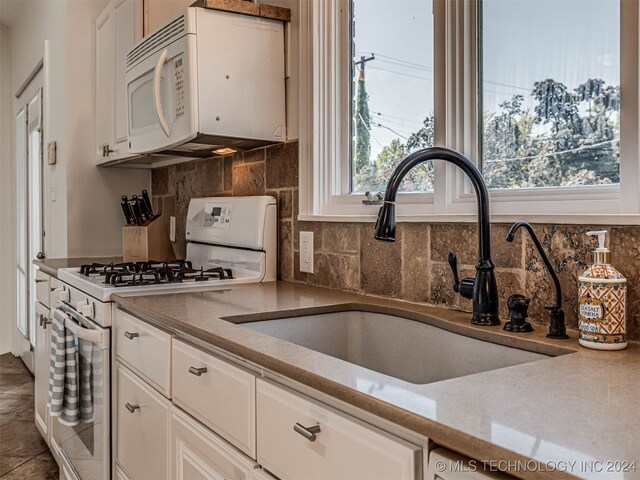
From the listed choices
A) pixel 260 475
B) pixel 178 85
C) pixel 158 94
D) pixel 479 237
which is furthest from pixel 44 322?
pixel 479 237

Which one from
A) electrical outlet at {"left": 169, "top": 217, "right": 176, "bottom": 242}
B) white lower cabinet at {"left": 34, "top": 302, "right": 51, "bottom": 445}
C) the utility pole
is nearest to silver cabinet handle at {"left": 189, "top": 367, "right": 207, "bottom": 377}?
the utility pole

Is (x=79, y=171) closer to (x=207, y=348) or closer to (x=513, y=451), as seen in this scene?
(x=207, y=348)

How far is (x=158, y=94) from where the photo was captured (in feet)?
7.27

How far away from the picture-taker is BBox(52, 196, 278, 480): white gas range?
1.93 metres

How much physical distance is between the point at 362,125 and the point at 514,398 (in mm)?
1380

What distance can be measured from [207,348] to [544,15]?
111cm

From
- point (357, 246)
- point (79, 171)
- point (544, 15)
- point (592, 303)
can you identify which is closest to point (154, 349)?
point (357, 246)

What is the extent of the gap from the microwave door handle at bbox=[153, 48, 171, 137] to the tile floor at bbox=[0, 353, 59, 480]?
1697 millimetres

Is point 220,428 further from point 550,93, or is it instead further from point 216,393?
point 550,93

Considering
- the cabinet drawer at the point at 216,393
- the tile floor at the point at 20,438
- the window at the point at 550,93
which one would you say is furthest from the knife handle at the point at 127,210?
the window at the point at 550,93

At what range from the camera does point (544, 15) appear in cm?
141

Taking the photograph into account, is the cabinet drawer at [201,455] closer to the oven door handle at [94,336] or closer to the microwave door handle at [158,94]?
the oven door handle at [94,336]

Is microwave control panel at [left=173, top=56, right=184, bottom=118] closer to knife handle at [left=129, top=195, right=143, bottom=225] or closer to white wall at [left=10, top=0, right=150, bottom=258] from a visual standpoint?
knife handle at [left=129, top=195, right=143, bottom=225]

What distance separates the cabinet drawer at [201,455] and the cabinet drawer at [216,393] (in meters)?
0.02
